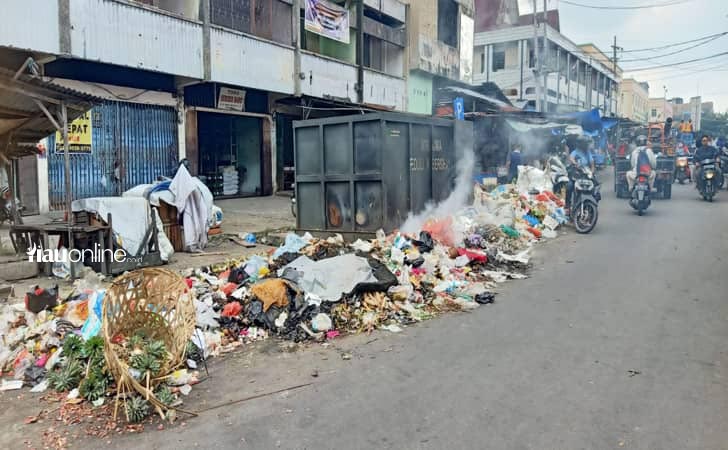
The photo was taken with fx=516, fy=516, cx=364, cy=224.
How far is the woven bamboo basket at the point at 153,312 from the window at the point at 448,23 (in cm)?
2606

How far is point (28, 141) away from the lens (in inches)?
335

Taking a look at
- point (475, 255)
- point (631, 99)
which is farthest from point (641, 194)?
point (631, 99)

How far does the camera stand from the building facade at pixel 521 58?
128 ft

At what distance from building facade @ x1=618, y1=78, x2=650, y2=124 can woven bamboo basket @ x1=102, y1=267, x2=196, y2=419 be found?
245ft

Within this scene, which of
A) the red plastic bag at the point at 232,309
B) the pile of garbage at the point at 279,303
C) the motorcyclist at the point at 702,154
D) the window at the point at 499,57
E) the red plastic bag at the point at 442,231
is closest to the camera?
the pile of garbage at the point at 279,303

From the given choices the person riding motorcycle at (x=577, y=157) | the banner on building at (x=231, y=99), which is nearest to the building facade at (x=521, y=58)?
the person riding motorcycle at (x=577, y=157)

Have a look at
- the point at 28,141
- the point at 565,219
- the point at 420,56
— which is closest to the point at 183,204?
the point at 28,141

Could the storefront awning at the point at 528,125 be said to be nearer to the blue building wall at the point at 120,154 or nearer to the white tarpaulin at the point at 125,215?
the blue building wall at the point at 120,154

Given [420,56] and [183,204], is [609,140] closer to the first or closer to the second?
[420,56]

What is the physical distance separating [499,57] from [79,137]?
117 feet

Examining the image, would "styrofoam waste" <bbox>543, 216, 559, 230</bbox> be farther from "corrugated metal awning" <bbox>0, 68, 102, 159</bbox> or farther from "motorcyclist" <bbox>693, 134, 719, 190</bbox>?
"corrugated metal awning" <bbox>0, 68, 102, 159</bbox>

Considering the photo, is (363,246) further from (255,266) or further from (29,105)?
(29,105)

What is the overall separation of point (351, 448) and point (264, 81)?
14.8m

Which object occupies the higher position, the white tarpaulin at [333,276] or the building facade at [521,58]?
the building facade at [521,58]
